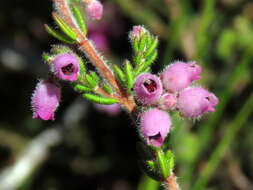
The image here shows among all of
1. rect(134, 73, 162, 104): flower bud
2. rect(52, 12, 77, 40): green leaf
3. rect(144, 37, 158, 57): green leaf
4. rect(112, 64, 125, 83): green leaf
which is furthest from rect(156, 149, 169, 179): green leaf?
rect(52, 12, 77, 40): green leaf

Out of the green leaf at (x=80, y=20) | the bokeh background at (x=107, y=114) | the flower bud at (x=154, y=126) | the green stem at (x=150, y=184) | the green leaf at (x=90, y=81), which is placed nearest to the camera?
the flower bud at (x=154, y=126)

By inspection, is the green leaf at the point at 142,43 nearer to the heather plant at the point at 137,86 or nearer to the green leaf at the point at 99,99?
the heather plant at the point at 137,86

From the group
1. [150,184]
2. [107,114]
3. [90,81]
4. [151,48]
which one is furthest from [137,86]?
[107,114]

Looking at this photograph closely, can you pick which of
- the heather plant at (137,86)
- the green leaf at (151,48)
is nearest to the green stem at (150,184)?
the heather plant at (137,86)

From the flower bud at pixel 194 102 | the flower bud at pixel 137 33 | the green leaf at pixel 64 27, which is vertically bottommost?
the flower bud at pixel 194 102

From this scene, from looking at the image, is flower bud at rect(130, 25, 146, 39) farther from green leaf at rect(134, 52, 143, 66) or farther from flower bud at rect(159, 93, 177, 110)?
flower bud at rect(159, 93, 177, 110)

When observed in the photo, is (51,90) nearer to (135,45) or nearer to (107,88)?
(107,88)
